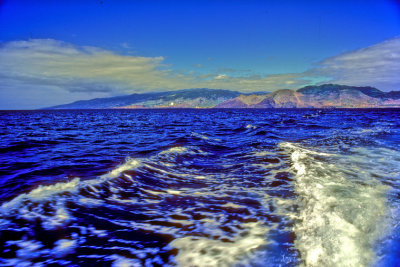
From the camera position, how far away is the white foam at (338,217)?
255cm

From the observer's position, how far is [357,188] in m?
4.84

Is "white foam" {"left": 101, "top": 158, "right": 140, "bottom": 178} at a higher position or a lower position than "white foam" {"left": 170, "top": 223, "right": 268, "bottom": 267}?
higher

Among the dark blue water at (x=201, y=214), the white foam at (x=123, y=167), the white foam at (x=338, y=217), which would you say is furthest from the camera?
the white foam at (x=123, y=167)

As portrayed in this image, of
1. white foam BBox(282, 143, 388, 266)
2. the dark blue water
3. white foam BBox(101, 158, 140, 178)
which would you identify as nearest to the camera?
white foam BBox(282, 143, 388, 266)

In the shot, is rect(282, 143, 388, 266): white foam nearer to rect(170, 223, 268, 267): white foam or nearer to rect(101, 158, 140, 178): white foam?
rect(170, 223, 268, 267): white foam

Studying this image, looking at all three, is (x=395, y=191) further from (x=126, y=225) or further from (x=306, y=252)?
(x=126, y=225)

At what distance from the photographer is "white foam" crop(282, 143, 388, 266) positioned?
8.36 feet

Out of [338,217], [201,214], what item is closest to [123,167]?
[201,214]

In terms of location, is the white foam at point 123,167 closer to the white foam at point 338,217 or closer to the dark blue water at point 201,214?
the dark blue water at point 201,214

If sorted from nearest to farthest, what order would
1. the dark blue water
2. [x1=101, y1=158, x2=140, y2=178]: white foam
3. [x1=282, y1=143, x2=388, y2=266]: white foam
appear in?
[x1=282, y1=143, x2=388, y2=266]: white foam < the dark blue water < [x1=101, y1=158, x2=140, y2=178]: white foam

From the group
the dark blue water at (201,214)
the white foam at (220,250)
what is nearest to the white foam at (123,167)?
the dark blue water at (201,214)

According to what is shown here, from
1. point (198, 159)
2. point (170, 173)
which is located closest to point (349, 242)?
point (170, 173)

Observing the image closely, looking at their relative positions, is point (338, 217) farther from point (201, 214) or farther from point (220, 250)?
point (201, 214)

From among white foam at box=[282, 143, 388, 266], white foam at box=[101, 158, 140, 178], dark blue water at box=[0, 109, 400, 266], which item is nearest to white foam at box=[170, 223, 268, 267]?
dark blue water at box=[0, 109, 400, 266]
